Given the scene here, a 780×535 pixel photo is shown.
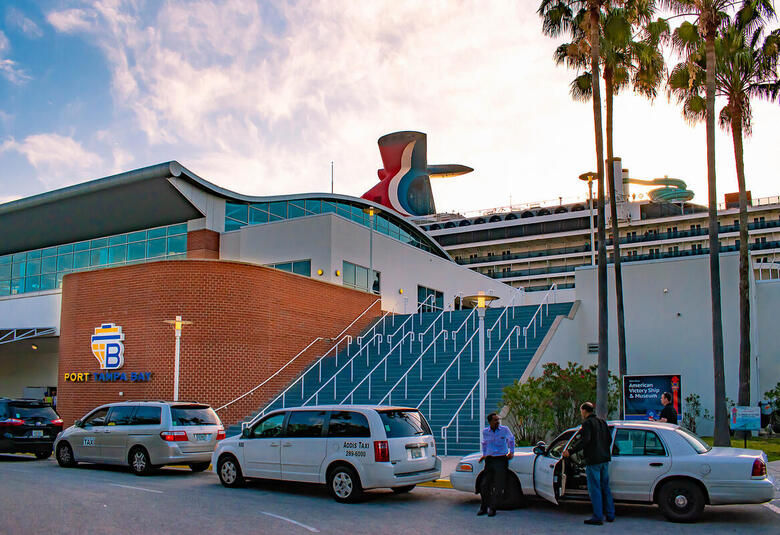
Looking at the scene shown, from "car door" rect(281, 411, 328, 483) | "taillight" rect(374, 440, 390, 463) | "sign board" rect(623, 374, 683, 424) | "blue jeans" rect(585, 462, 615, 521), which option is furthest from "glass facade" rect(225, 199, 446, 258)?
"blue jeans" rect(585, 462, 615, 521)

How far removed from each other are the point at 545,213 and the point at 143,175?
66878 mm

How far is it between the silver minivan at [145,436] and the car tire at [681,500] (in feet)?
30.9

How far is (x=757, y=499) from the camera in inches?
371

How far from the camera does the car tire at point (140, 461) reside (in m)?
15.1

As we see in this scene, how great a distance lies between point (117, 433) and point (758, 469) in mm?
12389

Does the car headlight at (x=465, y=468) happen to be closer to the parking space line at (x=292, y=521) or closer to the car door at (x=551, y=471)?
the car door at (x=551, y=471)

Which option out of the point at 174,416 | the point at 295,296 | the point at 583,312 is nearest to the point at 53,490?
the point at 174,416

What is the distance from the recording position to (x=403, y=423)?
12.0 meters

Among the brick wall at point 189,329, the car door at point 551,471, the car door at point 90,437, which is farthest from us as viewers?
the brick wall at point 189,329

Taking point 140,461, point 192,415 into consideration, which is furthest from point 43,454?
point 192,415

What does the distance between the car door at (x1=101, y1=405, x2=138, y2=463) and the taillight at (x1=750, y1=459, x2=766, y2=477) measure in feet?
39.3

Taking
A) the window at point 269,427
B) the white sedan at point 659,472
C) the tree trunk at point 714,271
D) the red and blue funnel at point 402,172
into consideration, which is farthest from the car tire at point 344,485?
the red and blue funnel at point 402,172

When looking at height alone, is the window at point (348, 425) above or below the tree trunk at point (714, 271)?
below

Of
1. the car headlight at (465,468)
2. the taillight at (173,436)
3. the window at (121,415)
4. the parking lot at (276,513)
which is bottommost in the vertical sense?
the parking lot at (276,513)
